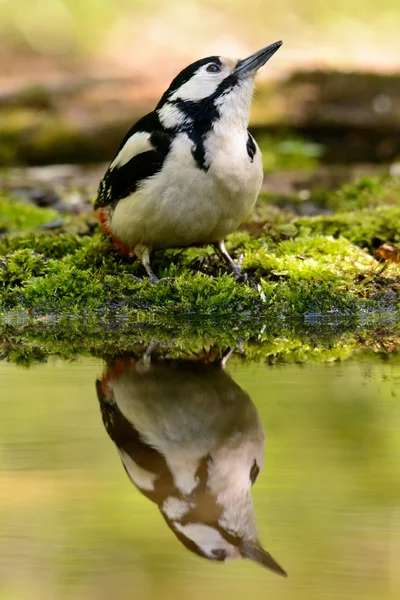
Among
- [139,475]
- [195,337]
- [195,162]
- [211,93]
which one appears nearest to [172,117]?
[211,93]

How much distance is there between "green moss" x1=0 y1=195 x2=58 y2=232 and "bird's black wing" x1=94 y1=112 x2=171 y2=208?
7.66ft

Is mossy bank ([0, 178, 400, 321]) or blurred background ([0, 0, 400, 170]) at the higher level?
mossy bank ([0, 178, 400, 321])

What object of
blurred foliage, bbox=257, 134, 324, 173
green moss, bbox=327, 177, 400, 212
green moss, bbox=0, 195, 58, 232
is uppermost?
green moss, bbox=327, 177, 400, 212

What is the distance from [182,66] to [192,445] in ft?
37.1

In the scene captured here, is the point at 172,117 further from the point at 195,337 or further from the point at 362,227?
the point at 362,227

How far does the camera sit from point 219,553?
95.8 inches

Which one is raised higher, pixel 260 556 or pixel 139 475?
pixel 260 556

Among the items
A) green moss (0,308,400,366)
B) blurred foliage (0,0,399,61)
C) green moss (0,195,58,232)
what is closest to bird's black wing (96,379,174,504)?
green moss (0,308,400,366)

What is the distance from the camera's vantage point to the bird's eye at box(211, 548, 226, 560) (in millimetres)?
2406

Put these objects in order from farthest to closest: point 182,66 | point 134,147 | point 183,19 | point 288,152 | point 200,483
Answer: point 183,19, point 182,66, point 288,152, point 134,147, point 200,483

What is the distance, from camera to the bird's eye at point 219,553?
2406 millimetres

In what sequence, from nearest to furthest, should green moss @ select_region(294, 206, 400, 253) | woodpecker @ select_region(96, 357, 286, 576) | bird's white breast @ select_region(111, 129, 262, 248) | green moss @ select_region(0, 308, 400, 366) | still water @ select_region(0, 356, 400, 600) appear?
still water @ select_region(0, 356, 400, 600), woodpecker @ select_region(96, 357, 286, 576), green moss @ select_region(0, 308, 400, 366), bird's white breast @ select_region(111, 129, 262, 248), green moss @ select_region(294, 206, 400, 253)

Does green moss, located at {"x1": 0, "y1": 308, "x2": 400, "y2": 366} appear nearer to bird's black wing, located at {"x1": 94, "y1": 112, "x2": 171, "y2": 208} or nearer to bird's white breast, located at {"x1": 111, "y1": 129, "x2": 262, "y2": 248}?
bird's white breast, located at {"x1": 111, "y1": 129, "x2": 262, "y2": 248}

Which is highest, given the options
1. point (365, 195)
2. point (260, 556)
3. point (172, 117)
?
point (172, 117)
